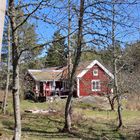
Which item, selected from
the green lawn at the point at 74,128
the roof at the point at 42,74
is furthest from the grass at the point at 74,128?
the roof at the point at 42,74

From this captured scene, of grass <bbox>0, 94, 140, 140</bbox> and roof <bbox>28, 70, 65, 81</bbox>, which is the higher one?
roof <bbox>28, 70, 65, 81</bbox>

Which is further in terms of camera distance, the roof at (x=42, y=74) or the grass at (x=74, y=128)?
the roof at (x=42, y=74)

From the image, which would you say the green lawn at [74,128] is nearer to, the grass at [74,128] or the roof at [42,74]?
the grass at [74,128]

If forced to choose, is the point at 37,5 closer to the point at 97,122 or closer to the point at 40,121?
the point at 40,121

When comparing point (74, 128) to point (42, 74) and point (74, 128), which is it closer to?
point (74, 128)

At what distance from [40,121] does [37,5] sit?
54.6 ft

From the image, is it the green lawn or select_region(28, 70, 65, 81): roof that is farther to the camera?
select_region(28, 70, 65, 81): roof

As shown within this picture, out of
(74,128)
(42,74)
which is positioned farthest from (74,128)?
(42,74)

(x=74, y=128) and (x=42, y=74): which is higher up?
(x=42, y=74)

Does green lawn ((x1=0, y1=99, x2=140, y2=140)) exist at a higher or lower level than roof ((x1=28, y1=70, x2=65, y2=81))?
lower

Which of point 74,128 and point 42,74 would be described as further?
point 42,74

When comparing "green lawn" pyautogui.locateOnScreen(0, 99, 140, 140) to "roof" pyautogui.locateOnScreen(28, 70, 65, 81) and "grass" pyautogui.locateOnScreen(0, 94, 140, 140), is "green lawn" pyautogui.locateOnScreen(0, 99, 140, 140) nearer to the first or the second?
"grass" pyautogui.locateOnScreen(0, 94, 140, 140)

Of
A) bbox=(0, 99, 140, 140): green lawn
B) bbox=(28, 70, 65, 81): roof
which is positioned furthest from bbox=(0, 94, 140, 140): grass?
bbox=(28, 70, 65, 81): roof

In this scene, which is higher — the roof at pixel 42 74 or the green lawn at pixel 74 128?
the roof at pixel 42 74
